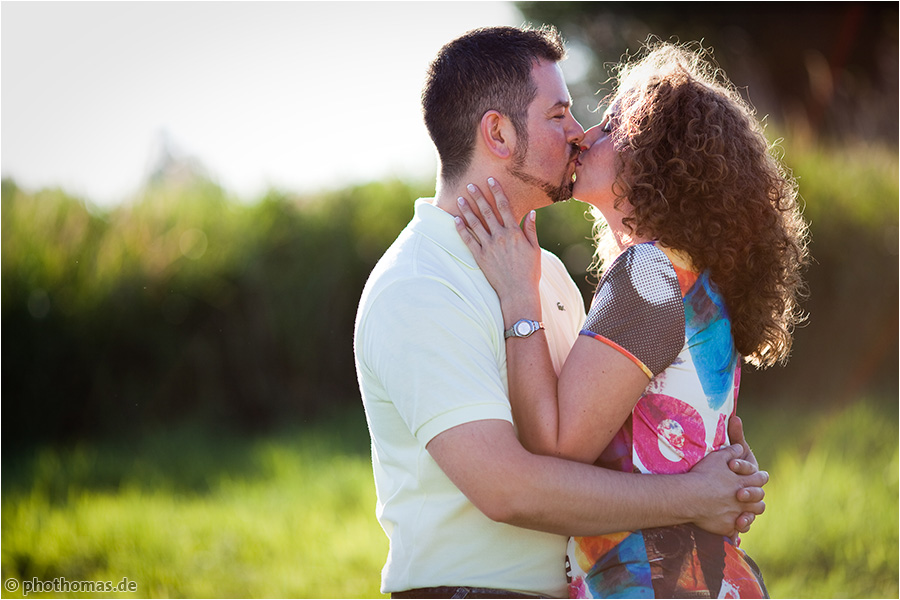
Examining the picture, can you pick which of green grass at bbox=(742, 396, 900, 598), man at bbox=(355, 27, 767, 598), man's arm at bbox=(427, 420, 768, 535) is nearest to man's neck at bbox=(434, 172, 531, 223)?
man at bbox=(355, 27, 767, 598)

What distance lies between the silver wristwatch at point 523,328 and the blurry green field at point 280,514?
2629 mm

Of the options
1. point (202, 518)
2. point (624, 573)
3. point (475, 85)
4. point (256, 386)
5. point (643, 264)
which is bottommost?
point (202, 518)

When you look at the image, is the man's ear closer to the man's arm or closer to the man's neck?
the man's neck

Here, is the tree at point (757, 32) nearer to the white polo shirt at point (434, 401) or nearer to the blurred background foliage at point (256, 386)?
the blurred background foliage at point (256, 386)

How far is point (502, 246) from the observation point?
239cm

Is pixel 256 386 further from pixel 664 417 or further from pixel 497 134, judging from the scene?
pixel 664 417

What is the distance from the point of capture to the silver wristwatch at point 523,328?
2.19 metres

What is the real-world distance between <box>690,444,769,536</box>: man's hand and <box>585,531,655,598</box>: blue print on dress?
187 mm

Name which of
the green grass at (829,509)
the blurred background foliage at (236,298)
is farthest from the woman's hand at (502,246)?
the blurred background foliage at (236,298)

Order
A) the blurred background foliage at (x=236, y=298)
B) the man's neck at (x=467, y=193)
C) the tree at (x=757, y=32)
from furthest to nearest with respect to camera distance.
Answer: the tree at (x=757, y=32) → the blurred background foliage at (x=236, y=298) → the man's neck at (x=467, y=193)

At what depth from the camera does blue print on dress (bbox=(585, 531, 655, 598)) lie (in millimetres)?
2113

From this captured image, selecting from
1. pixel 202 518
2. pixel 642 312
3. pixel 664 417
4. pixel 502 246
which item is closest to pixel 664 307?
pixel 642 312

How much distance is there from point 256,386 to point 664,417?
5.47 meters

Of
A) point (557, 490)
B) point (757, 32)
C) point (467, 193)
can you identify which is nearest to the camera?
point (557, 490)
